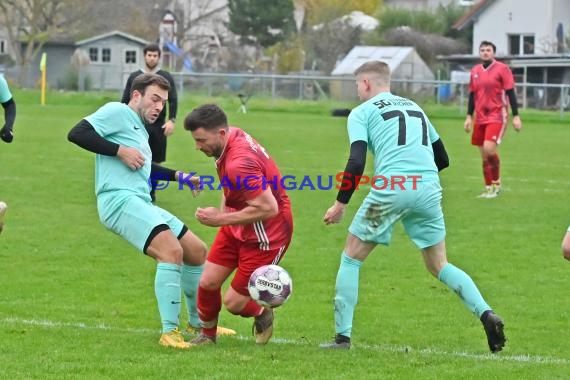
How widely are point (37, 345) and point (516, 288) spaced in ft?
14.6

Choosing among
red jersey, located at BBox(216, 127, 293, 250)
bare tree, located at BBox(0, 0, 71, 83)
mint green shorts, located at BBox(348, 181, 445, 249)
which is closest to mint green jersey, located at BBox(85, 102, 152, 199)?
red jersey, located at BBox(216, 127, 293, 250)

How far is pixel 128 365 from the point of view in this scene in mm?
6770

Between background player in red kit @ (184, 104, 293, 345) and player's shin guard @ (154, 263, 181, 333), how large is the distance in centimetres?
31

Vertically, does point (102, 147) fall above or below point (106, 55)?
below

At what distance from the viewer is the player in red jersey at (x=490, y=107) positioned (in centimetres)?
1669

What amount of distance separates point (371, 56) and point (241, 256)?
2408 inches

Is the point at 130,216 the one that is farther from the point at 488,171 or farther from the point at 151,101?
the point at 488,171

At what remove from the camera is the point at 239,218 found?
7156 mm

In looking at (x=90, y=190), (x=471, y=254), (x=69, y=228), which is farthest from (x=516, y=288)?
(x=90, y=190)

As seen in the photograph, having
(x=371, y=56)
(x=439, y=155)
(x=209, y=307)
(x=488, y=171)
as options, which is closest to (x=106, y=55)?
(x=371, y=56)

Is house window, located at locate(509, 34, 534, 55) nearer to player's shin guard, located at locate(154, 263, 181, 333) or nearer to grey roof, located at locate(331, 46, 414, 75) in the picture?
grey roof, located at locate(331, 46, 414, 75)

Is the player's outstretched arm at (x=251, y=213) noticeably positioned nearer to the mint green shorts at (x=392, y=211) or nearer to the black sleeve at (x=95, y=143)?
the mint green shorts at (x=392, y=211)

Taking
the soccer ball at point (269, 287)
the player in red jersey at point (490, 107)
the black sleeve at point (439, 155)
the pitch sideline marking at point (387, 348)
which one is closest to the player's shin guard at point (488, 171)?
the player in red jersey at point (490, 107)

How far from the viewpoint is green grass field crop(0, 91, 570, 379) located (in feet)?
22.6
